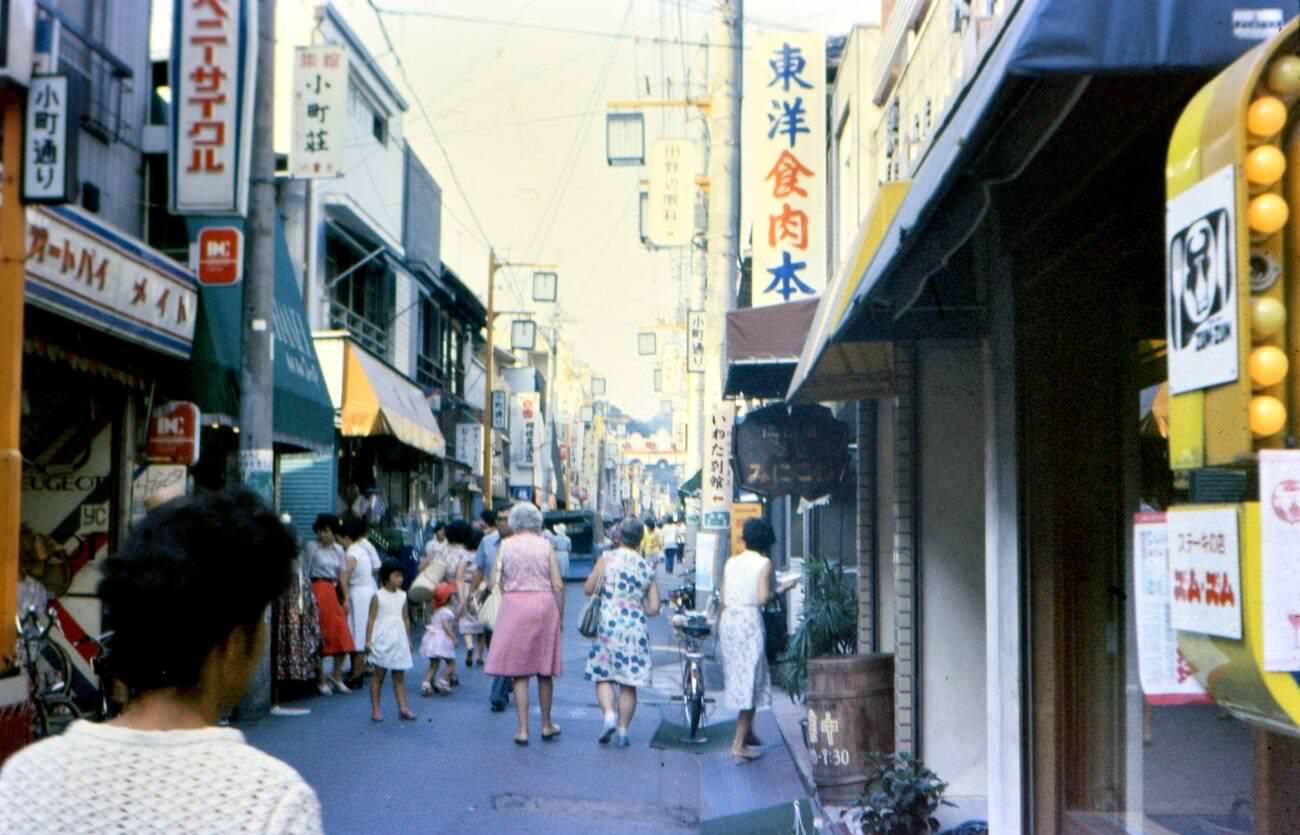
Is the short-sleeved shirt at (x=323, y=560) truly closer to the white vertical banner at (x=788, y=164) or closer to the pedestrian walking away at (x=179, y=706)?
the white vertical banner at (x=788, y=164)

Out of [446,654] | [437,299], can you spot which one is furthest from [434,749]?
[437,299]

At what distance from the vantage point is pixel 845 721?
963 centimetres

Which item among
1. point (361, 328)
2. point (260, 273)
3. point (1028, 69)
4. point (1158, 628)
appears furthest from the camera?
point (361, 328)

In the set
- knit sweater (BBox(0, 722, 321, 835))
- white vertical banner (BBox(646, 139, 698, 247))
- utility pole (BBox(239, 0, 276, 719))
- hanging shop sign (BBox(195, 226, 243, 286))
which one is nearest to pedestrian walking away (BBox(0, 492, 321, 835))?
knit sweater (BBox(0, 722, 321, 835))

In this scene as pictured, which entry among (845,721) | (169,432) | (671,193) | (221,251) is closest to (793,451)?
(845,721)

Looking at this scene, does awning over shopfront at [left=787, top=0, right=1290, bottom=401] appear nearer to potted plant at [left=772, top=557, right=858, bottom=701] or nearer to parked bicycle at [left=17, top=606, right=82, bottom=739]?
potted plant at [left=772, top=557, right=858, bottom=701]

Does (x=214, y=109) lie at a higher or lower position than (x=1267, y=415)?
higher

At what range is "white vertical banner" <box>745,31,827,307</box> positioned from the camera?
15.6 m

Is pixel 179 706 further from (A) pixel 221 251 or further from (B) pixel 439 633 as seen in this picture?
(B) pixel 439 633

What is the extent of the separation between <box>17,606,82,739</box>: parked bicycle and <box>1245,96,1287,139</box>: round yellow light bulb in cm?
877

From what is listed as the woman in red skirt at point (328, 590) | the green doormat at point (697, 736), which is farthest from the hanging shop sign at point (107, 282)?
the green doormat at point (697, 736)

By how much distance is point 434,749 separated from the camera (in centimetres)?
1152

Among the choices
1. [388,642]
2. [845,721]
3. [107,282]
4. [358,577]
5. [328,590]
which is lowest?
[845,721]

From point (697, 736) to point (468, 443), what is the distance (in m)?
28.6
